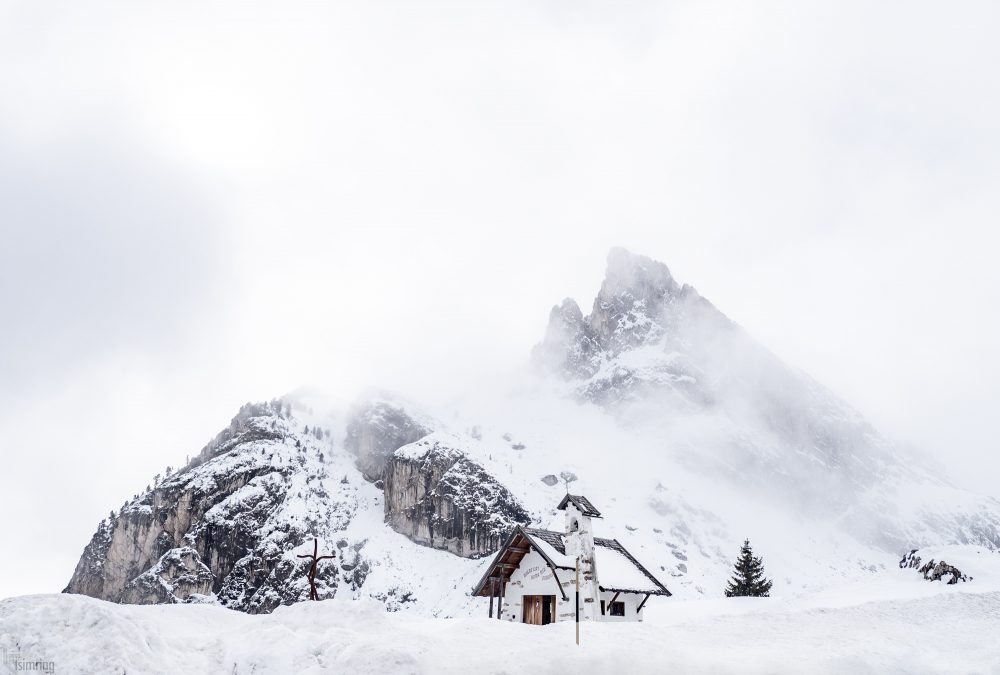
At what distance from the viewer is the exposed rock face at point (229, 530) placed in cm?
8994

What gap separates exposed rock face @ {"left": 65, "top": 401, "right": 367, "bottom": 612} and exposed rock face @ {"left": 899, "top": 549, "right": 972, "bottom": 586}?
77.8 metres

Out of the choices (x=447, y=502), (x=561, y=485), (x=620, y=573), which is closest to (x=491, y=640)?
(x=620, y=573)

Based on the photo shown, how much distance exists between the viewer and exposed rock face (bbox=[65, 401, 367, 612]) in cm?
8994

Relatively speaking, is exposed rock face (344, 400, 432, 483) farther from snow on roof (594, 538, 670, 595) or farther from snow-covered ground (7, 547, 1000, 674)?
snow-covered ground (7, 547, 1000, 674)

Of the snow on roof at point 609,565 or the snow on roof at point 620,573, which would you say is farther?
the snow on roof at point 620,573

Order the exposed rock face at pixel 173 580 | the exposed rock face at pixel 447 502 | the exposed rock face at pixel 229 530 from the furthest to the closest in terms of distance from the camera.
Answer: the exposed rock face at pixel 447 502
the exposed rock face at pixel 173 580
the exposed rock face at pixel 229 530

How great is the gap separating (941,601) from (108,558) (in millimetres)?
122136

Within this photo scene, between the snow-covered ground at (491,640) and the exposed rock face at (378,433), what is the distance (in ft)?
365

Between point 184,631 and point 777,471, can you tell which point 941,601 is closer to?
point 184,631

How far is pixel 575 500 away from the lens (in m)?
32.0

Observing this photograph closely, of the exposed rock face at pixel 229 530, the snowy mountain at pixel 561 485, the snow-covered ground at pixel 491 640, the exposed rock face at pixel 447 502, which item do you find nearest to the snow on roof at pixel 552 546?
the snow-covered ground at pixel 491 640

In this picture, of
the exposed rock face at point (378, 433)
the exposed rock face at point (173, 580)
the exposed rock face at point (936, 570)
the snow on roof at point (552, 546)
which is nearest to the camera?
the exposed rock face at point (936, 570)

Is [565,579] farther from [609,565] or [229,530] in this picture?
[229,530]

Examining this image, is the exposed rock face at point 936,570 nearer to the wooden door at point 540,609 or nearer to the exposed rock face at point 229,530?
the wooden door at point 540,609
